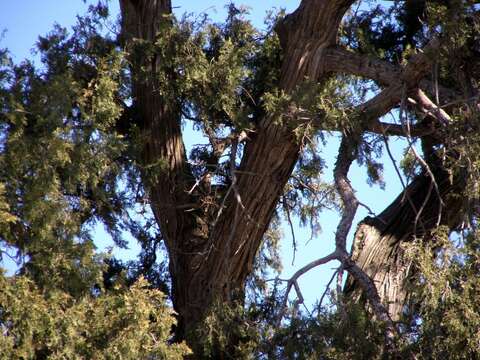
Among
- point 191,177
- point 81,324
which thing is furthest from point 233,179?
point 81,324

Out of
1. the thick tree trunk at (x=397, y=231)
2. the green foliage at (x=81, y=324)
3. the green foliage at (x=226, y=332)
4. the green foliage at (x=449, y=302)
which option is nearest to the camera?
the green foliage at (x=81, y=324)

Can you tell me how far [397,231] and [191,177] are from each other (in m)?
1.69

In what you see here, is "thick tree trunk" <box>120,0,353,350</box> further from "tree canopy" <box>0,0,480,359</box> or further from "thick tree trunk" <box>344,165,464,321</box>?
"thick tree trunk" <box>344,165,464,321</box>

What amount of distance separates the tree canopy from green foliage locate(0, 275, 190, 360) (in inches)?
0.5

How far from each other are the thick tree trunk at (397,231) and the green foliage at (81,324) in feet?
5.58

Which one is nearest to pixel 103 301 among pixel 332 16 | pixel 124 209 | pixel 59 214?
pixel 59 214

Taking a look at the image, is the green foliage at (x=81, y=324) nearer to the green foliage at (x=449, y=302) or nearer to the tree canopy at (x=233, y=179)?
the tree canopy at (x=233, y=179)

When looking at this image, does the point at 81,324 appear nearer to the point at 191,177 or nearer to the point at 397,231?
the point at 191,177

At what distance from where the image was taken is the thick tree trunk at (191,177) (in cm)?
759

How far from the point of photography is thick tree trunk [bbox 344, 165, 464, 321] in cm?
776

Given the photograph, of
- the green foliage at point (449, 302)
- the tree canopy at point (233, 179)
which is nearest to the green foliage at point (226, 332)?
the tree canopy at point (233, 179)

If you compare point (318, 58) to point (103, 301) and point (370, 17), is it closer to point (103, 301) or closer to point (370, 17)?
point (370, 17)

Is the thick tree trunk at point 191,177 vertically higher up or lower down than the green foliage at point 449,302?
higher up

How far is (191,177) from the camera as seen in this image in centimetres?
816
